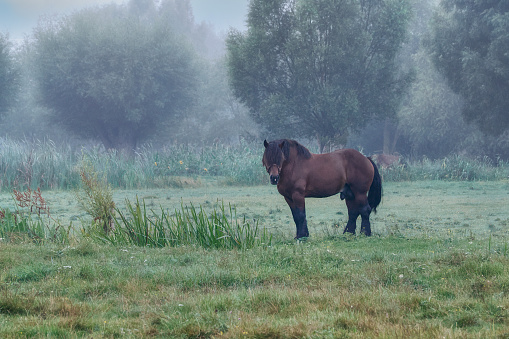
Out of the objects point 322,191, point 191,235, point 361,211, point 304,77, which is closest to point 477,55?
point 304,77

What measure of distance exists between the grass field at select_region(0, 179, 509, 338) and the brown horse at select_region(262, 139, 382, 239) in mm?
763

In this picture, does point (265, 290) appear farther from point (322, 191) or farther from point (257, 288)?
point (322, 191)

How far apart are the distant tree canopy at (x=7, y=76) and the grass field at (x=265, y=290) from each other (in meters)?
39.0

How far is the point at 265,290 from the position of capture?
576cm

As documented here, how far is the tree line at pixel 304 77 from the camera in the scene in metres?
32.6

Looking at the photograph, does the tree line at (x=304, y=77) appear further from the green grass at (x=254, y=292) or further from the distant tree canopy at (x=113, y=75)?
the green grass at (x=254, y=292)

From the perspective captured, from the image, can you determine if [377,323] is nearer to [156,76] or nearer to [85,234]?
[85,234]

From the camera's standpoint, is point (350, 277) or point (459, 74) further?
point (459, 74)

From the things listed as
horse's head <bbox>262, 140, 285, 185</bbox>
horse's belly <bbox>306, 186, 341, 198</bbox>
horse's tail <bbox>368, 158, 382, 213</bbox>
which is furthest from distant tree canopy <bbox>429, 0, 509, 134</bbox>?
horse's head <bbox>262, 140, 285, 185</bbox>

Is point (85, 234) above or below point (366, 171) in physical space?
below

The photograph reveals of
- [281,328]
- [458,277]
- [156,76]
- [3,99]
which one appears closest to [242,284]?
[281,328]

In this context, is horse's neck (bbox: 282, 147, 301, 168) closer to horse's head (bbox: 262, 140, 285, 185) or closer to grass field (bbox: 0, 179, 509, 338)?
horse's head (bbox: 262, 140, 285, 185)

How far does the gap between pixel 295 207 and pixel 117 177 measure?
587 inches

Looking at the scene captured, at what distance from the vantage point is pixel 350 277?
6512 mm
